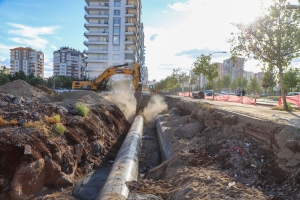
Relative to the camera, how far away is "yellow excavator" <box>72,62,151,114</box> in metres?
20.1

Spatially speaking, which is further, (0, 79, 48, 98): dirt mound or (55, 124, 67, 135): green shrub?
(0, 79, 48, 98): dirt mound

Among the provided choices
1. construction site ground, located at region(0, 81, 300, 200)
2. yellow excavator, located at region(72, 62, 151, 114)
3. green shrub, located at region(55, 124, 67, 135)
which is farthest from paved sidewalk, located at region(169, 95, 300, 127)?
yellow excavator, located at region(72, 62, 151, 114)

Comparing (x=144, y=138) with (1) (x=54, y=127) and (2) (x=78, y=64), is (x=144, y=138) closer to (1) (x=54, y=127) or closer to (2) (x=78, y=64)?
(1) (x=54, y=127)

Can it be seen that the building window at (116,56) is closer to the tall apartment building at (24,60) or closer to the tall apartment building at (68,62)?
the tall apartment building at (68,62)

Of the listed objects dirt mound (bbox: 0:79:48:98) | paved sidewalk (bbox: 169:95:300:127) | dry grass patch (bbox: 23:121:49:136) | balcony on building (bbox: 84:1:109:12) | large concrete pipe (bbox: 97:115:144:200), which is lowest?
large concrete pipe (bbox: 97:115:144:200)

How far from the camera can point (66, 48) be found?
14975cm

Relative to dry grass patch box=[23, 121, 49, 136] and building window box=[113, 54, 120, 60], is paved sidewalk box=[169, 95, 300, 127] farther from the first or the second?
building window box=[113, 54, 120, 60]

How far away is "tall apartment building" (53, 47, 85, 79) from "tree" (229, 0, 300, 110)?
132855 mm

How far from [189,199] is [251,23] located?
557 inches

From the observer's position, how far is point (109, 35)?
6825 centimetres

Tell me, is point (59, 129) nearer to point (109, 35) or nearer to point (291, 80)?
point (291, 80)

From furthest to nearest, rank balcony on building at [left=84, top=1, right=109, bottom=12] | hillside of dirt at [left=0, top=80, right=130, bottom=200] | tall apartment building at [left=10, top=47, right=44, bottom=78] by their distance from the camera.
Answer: tall apartment building at [left=10, top=47, right=44, bottom=78] → balcony on building at [left=84, top=1, right=109, bottom=12] → hillside of dirt at [left=0, top=80, right=130, bottom=200]

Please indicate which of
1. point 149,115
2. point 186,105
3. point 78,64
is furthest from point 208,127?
point 78,64

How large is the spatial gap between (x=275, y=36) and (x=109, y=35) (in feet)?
186
